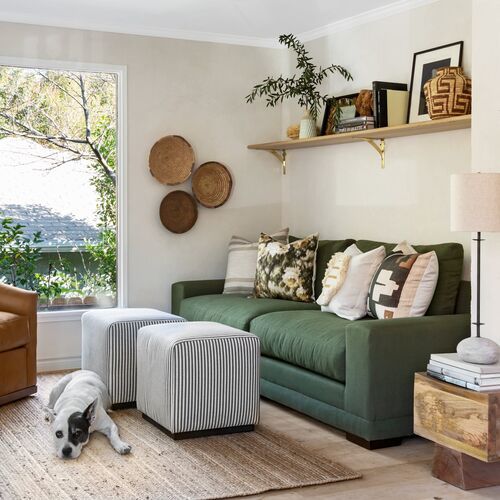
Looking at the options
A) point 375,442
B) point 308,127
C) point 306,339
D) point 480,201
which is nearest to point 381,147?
point 308,127

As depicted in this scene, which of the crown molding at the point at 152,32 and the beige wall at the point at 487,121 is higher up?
the crown molding at the point at 152,32

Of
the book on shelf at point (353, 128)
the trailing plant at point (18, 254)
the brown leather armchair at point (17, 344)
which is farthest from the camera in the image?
the trailing plant at point (18, 254)

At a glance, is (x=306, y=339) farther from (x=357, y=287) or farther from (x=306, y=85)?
(x=306, y=85)

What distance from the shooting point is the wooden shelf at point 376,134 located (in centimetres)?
468

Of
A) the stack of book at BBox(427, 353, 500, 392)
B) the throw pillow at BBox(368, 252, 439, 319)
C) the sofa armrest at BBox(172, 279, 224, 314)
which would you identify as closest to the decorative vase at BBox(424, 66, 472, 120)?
the throw pillow at BBox(368, 252, 439, 319)

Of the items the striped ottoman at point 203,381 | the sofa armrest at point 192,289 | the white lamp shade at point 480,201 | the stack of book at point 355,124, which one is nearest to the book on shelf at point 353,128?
the stack of book at point 355,124

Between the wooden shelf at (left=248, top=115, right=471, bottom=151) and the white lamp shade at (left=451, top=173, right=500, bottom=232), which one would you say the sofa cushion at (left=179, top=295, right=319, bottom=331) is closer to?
the wooden shelf at (left=248, top=115, right=471, bottom=151)

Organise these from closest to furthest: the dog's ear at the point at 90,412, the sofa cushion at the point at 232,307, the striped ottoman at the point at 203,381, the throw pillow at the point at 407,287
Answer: the dog's ear at the point at 90,412 < the striped ottoman at the point at 203,381 < the throw pillow at the point at 407,287 < the sofa cushion at the point at 232,307

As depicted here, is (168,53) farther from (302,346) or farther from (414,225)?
(302,346)

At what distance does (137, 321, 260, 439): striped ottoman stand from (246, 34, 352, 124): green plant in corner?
2143 mm

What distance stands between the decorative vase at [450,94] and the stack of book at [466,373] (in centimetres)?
154

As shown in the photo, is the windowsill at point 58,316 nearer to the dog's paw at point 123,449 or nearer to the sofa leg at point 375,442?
the dog's paw at point 123,449

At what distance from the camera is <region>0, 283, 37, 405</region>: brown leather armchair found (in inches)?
194

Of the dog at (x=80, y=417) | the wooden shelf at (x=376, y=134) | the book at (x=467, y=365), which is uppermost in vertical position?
the wooden shelf at (x=376, y=134)
